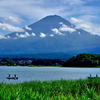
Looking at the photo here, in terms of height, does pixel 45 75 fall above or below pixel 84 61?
below

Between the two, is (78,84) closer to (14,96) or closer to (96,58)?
(14,96)

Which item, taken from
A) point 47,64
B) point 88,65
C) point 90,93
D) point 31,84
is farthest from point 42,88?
point 47,64

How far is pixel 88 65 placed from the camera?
152750mm

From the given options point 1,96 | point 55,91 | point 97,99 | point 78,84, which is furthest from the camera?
point 78,84

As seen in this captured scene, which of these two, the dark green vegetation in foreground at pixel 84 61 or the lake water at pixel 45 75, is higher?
the dark green vegetation in foreground at pixel 84 61

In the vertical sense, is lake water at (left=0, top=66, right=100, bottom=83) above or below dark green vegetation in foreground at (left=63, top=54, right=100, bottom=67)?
below

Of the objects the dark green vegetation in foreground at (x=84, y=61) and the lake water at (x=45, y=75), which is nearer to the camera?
the lake water at (x=45, y=75)

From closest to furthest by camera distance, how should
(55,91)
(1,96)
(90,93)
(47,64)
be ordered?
(1,96) → (90,93) → (55,91) → (47,64)

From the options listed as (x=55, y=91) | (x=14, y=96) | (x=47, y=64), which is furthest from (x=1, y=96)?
(x=47, y=64)

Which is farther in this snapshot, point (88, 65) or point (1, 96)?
point (88, 65)

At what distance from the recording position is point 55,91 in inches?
969

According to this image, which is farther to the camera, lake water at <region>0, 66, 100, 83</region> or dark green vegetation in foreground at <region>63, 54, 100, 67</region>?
dark green vegetation in foreground at <region>63, 54, 100, 67</region>

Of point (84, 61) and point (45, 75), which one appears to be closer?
point (45, 75)

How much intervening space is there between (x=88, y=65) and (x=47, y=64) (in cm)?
3778
